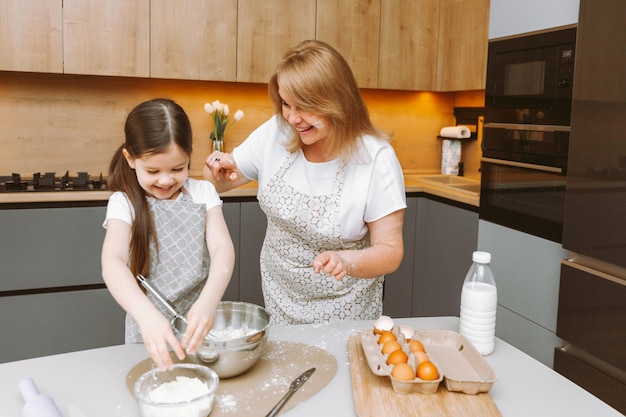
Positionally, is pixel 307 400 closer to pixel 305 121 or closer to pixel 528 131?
pixel 305 121

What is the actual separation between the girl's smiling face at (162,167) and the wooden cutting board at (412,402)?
543 millimetres

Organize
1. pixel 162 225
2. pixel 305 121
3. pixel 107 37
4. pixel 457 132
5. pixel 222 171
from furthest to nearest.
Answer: pixel 457 132 < pixel 107 37 < pixel 222 171 < pixel 305 121 < pixel 162 225

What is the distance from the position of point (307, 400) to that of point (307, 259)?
66 cm

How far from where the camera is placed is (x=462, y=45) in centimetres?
317

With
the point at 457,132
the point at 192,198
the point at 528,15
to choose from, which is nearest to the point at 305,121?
the point at 192,198

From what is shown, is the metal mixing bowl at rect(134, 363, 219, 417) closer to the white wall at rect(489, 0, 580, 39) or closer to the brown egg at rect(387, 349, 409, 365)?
the brown egg at rect(387, 349, 409, 365)

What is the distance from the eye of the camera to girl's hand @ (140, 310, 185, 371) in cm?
92

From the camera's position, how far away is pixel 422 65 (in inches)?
130

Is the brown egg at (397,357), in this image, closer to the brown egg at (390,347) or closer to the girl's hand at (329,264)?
the brown egg at (390,347)

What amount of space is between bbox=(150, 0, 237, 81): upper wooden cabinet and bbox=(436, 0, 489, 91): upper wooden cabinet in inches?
46.8

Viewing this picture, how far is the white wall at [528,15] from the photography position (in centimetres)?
210

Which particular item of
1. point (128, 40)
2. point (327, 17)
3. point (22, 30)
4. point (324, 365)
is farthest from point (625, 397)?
point (22, 30)

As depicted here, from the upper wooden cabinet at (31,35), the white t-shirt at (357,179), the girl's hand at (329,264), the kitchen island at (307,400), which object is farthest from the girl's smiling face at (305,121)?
the upper wooden cabinet at (31,35)

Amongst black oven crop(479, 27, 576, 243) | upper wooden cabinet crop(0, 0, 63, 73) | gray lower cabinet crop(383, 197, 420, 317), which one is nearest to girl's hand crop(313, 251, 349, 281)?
black oven crop(479, 27, 576, 243)
